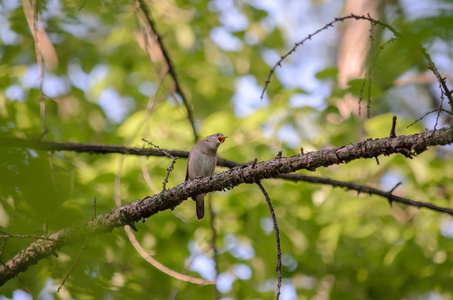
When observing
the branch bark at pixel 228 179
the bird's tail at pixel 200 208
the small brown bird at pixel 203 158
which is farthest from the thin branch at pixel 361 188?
the bird's tail at pixel 200 208

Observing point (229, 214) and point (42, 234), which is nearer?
point (42, 234)

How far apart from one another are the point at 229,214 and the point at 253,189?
85 cm

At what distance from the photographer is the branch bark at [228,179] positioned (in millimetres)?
1892

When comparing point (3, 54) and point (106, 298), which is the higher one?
point (3, 54)

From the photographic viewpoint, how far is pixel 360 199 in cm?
545

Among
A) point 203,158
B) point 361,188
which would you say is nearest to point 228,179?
point 361,188

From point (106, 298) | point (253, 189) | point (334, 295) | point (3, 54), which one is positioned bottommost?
point (106, 298)

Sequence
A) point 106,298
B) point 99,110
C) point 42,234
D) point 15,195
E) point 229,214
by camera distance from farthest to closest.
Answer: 1. point 99,110
2. point 229,214
3. point 42,234
4. point 106,298
5. point 15,195

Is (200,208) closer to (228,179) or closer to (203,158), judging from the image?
(203,158)

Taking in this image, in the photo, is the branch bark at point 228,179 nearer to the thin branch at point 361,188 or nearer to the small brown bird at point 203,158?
the thin branch at point 361,188

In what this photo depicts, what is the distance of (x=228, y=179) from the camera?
2414mm

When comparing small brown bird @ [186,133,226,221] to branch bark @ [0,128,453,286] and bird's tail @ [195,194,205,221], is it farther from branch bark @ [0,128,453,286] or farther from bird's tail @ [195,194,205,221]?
branch bark @ [0,128,453,286]

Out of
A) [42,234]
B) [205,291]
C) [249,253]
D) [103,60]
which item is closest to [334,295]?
[249,253]

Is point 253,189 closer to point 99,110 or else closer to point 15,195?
point 99,110
